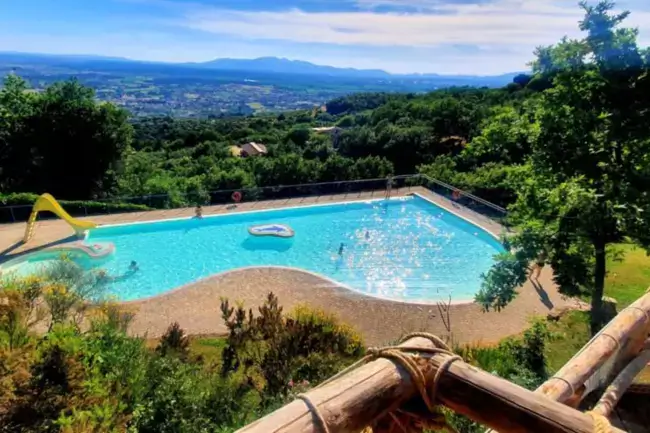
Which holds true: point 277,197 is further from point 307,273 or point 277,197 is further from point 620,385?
point 620,385

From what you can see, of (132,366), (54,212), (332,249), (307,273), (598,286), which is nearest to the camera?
(132,366)

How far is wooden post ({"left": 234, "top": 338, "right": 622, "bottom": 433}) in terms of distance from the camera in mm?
1354

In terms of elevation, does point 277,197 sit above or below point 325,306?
above

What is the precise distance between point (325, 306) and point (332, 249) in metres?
4.66

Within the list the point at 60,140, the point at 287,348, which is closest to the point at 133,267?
the point at 287,348

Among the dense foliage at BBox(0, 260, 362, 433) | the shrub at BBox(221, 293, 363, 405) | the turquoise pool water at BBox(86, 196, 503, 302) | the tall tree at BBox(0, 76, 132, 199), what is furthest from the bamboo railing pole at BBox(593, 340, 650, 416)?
the tall tree at BBox(0, 76, 132, 199)

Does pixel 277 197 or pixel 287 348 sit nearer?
pixel 287 348

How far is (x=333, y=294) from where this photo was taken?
11805 millimetres

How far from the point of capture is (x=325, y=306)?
11.1m

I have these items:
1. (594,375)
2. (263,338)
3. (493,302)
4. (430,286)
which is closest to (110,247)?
(263,338)

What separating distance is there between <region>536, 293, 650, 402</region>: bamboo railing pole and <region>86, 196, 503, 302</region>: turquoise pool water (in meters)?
9.47

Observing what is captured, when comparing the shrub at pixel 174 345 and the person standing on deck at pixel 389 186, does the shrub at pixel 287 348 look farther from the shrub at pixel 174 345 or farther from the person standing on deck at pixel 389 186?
the person standing on deck at pixel 389 186

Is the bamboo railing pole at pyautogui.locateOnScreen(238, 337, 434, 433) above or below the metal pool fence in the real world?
above

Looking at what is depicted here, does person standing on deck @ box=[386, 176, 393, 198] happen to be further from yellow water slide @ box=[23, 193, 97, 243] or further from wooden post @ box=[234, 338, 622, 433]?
wooden post @ box=[234, 338, 622, 433]
